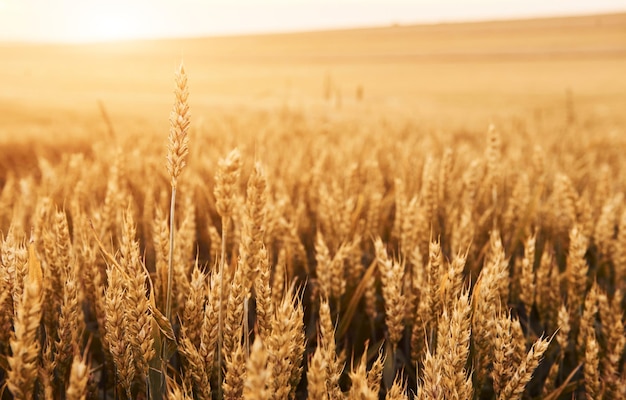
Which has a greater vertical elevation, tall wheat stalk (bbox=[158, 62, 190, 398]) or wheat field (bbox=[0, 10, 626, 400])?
tall wheat stalk (bbox=[158, 62, 190, 398])

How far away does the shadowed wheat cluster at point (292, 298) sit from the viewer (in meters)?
0.79

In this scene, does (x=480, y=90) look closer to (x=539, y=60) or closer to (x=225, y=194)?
(x=539, y=60)

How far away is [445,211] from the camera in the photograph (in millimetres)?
2105

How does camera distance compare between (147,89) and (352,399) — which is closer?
(352,399)

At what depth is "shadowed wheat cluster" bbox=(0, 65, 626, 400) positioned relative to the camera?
789mm

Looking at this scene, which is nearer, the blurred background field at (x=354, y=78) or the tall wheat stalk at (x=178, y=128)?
the tall wheat stalk at (x=178, y=128)

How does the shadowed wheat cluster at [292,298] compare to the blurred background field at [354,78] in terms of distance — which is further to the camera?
the blurred background field at [354,78]

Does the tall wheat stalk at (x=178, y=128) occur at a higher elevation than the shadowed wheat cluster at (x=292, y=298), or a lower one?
higher

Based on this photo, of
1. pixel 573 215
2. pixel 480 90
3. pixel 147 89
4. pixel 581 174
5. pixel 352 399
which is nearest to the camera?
pixel 352 399

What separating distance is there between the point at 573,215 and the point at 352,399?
1483 millimetres

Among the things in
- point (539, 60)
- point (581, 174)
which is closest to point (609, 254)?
point (581, 174)

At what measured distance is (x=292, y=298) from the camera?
1.27m

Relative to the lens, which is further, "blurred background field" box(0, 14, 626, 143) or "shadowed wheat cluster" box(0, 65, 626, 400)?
"blurred background field" box(0, 14, 626, 143)

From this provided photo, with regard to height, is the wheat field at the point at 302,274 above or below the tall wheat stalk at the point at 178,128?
below
